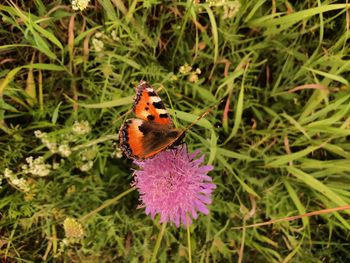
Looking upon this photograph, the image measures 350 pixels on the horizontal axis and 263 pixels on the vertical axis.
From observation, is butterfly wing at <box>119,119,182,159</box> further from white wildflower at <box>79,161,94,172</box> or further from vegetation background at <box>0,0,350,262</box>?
white wildflower at <box>79,161,94,172</box>

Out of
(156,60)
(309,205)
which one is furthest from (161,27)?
(309,205)

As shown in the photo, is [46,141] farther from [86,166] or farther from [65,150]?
[86,166]

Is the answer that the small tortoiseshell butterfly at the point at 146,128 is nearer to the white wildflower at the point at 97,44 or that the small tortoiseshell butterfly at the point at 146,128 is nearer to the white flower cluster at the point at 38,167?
the white wildflower at the point at 97,44

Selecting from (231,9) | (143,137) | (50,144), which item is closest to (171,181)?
(143,137)

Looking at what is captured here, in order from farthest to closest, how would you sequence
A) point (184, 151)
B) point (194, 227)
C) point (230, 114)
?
point (230, 114) → point (194, 227) → point (184, 151)

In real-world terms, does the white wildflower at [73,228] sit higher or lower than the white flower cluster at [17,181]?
lower

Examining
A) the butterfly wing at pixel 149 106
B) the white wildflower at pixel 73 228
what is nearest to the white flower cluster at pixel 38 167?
the white wildflower at pixel 73 228

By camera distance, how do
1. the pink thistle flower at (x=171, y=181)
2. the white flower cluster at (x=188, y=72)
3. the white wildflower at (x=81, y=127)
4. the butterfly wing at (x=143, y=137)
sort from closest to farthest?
the butterfly wing at (x=143, y=137) → the pink thistle flower at (x=171, y=181) → the white flower cluster at (x=188, y=72) → the white wildflower at (x=81, y=127)

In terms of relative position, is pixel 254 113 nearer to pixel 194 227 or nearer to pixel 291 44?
pixel 291 44
